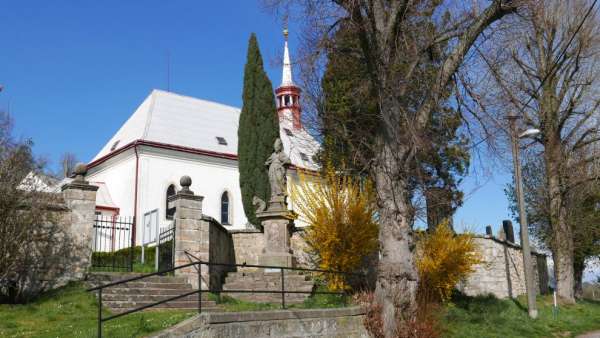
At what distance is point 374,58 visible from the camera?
11.8 meters

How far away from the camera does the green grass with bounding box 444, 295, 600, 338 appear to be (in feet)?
44.4

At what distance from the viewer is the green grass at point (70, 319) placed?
30.0 feet

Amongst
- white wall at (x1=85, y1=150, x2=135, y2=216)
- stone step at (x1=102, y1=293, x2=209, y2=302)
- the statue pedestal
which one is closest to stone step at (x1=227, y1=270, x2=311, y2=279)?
the statue pedestal

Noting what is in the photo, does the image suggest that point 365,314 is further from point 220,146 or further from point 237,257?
point 220,146

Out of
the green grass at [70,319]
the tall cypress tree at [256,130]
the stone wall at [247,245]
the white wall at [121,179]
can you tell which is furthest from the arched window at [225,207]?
the green grass at [70,319]

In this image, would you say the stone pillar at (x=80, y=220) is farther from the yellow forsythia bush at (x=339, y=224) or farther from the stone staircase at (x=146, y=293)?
the yellow forsythia bush at (x=339, y=224)

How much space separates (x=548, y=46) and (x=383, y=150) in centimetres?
1329

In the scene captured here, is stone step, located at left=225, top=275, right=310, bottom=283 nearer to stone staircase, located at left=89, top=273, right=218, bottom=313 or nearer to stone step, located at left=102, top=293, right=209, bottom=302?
stone staircase, located at left=89, top=273, right=218, bottom=313

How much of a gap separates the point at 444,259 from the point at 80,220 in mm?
10500

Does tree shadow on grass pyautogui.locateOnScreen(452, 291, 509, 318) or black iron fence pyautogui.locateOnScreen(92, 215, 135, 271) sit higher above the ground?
black iron fence pyautogui.locateOnScreen(92, 215, 135, 271)

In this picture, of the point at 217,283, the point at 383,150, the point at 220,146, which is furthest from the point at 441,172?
the point at 220,146

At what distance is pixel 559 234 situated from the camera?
21.2m

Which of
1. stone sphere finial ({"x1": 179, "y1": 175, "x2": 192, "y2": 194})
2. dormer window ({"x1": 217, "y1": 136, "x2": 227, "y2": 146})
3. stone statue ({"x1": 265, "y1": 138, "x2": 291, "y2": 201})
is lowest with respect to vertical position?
stone sphere finial ({"x1": 179, "y1": 175, "x2": 192, "y2": 194})

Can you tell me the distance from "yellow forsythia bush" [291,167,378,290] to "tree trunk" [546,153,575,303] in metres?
7.70
